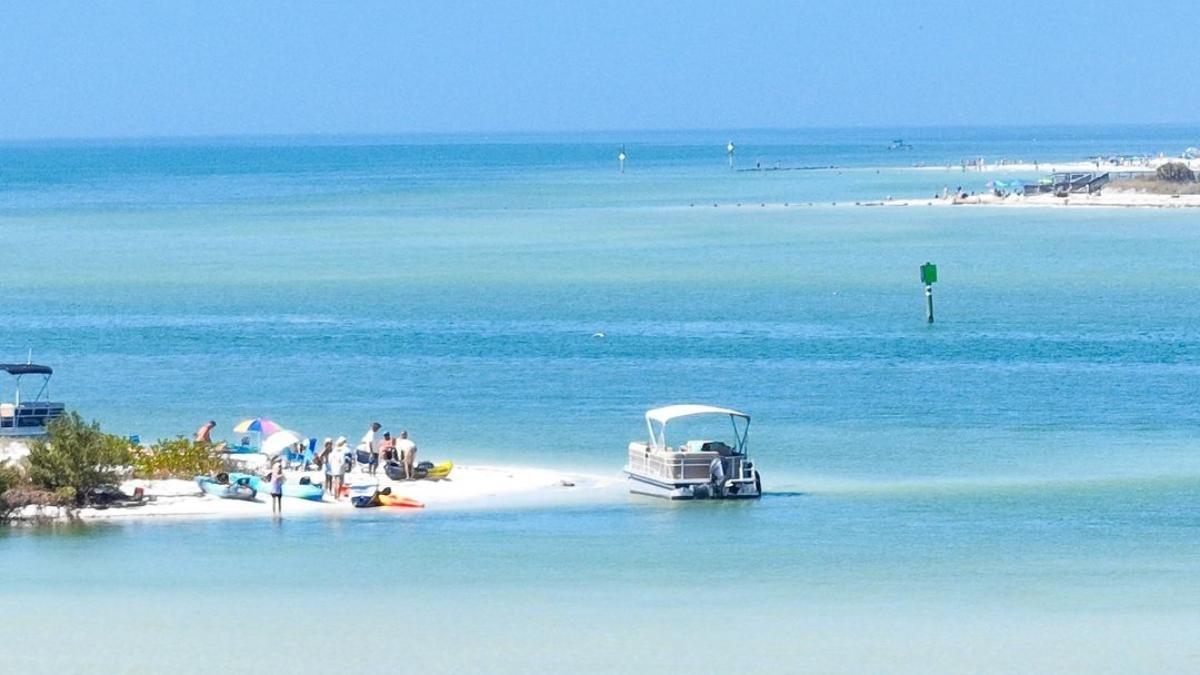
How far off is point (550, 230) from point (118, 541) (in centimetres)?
9847

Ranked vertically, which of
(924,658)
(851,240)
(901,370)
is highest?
(851,240)

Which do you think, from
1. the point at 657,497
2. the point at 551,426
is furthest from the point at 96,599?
the point at 551,426

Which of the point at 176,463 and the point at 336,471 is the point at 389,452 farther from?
the point at 176,463

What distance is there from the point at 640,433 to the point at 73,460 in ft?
48.7

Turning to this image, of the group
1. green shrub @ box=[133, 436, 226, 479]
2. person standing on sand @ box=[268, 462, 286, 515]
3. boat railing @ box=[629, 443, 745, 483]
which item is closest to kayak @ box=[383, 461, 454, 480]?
person standing on sand @ box=[268, 462, 286, 515]

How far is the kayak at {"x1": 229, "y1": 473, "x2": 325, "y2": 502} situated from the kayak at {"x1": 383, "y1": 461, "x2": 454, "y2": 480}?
1.71 metres

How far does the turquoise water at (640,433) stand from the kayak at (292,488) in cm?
150

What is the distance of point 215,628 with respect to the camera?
99.7 feet

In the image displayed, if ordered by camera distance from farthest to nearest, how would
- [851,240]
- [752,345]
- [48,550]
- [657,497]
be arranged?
[851,240] → [752,345] → [657,497] → [48,550]

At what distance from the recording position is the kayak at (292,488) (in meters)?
38.9

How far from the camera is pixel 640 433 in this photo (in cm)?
4878

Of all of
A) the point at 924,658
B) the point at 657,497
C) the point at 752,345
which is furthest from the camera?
the point at 752,345

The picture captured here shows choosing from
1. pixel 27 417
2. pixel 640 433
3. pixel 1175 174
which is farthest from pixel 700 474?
pixel 1175 174

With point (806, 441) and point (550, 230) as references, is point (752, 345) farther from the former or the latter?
point (550, 230)
